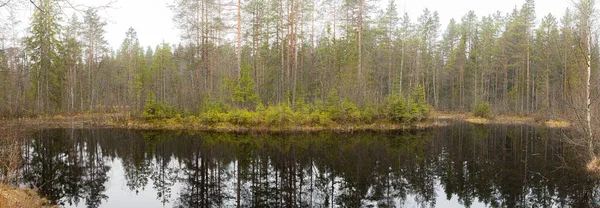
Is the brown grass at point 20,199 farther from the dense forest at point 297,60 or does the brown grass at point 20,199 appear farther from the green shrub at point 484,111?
the green shrub at point 484,111

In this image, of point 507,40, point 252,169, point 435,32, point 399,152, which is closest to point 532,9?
point 507,40

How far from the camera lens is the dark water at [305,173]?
27.3 feet

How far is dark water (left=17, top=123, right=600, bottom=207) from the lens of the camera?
8.32m

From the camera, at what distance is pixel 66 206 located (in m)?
7.67

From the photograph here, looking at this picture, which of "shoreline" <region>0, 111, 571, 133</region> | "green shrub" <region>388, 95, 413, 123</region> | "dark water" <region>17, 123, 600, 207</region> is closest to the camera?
"dark water" <region>17, 123, 600, 207</region>

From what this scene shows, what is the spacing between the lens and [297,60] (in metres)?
32.6

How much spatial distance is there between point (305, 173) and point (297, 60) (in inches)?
897

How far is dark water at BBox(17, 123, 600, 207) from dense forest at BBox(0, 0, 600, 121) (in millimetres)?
3617

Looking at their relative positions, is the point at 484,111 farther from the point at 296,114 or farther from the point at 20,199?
the point at 20,199

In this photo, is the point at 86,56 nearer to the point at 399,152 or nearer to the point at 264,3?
the point at 264,3

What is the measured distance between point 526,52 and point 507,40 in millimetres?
3555

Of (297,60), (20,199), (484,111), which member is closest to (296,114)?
(297,60)

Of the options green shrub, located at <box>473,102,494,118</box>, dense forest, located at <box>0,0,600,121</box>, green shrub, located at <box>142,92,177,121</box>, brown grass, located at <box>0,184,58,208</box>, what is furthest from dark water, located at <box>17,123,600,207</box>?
green shrub, located at <box>473,102,494,118</box>

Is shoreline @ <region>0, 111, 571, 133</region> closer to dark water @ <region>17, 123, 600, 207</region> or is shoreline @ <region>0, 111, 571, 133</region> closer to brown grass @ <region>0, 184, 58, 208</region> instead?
dark water @ <region>17, 123, 600, 207</region>
